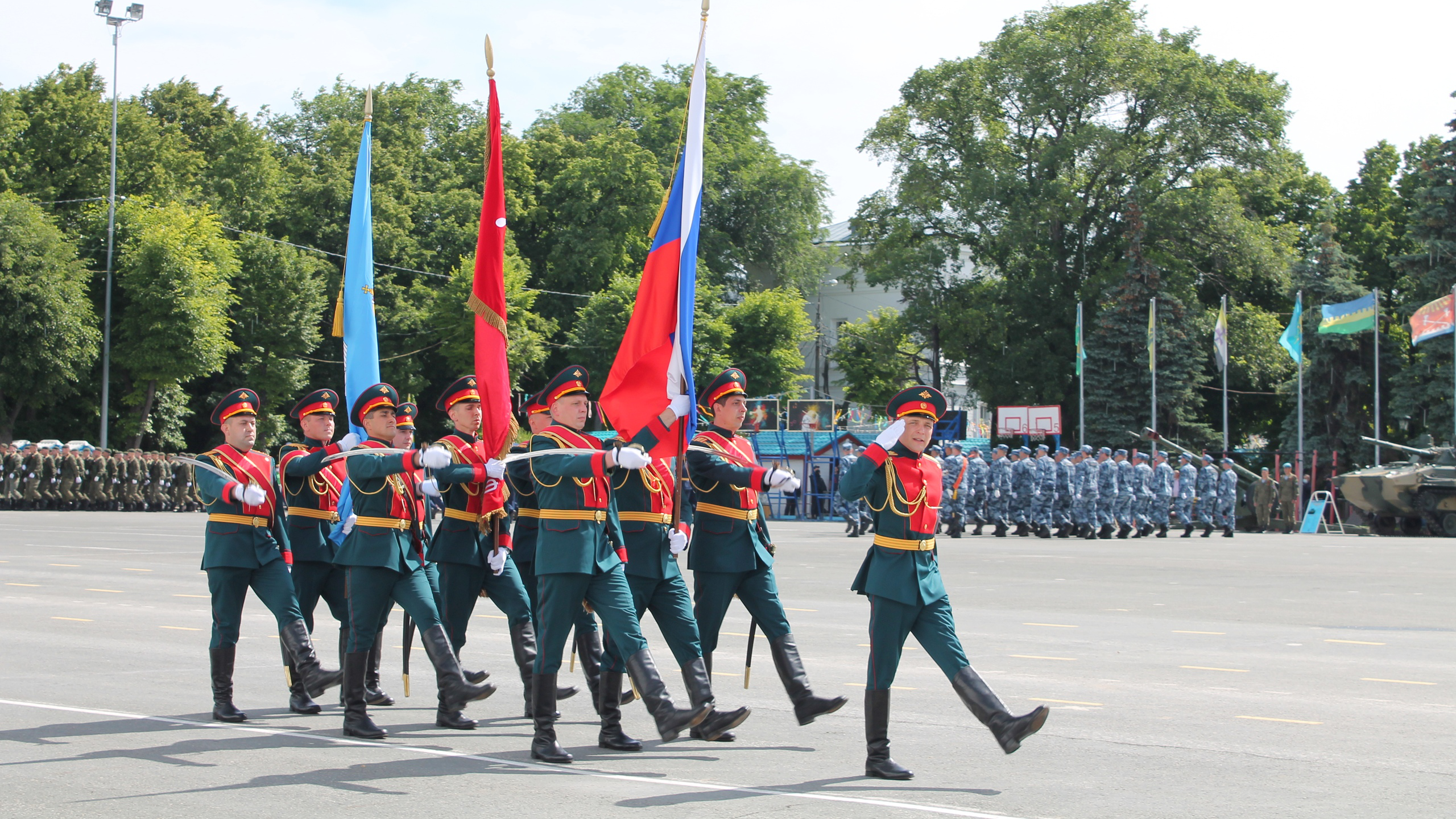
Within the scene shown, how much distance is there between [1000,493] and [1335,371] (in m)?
20.5

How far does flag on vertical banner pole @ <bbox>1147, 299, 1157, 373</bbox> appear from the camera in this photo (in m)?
44.2

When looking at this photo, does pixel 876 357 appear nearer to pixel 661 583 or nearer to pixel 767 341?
pixel 767 341

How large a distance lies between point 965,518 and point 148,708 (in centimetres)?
2677

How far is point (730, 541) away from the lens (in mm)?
7887

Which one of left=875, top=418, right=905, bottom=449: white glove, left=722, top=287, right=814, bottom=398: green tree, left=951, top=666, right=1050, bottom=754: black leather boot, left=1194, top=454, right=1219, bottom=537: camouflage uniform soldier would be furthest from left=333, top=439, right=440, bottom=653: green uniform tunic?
left=722, top=287, right=814, bottom=398: green tree

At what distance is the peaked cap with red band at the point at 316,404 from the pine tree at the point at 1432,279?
1537 inches

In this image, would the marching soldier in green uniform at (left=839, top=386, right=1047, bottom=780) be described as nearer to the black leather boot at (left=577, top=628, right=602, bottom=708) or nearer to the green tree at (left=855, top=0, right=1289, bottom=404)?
the black leather boot at (left=577, top=628, right=602, bottom=708)

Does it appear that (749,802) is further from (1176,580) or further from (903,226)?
(903,226)

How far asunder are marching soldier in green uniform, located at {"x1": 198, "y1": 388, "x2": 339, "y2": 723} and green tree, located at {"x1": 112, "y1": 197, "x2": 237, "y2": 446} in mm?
38448

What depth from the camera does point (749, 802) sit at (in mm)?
6113

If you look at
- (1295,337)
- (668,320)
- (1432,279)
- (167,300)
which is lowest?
(668,320)

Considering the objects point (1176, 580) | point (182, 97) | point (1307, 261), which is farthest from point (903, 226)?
point (1176, 580)

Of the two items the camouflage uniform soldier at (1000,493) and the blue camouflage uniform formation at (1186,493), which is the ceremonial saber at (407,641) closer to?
the camouflage uniform soldier at (1000,493)

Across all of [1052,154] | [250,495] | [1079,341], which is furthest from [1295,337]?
[250,495]
